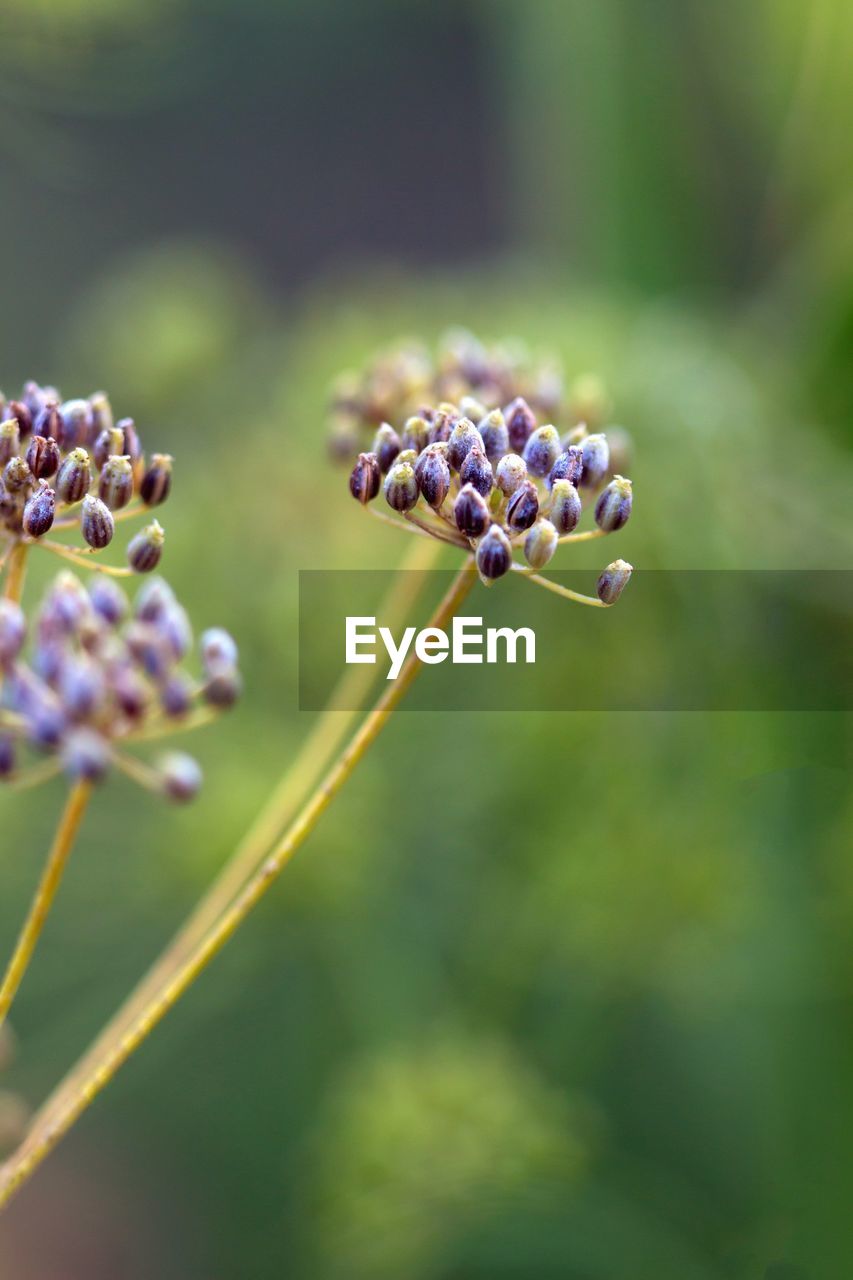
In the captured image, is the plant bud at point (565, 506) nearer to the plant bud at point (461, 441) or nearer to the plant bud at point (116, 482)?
the plant bud at point (461, 441)

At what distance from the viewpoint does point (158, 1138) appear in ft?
7.59

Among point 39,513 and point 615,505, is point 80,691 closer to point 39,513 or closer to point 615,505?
point 39,513

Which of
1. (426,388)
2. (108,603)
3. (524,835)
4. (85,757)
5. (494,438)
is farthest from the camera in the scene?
(524,835)

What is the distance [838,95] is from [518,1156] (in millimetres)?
1523

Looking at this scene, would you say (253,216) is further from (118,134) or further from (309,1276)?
(309,1276)

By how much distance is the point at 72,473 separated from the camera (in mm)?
711

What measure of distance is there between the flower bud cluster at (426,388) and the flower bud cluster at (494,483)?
0.78 ft

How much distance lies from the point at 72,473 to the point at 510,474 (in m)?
0.24

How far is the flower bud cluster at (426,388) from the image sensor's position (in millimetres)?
1041

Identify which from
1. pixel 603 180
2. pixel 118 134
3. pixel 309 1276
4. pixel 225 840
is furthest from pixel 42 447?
pixel 118 134

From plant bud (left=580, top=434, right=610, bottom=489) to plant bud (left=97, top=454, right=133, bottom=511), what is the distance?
0.26 meters

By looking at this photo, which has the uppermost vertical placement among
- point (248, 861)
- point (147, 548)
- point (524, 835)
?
point (147, 548)

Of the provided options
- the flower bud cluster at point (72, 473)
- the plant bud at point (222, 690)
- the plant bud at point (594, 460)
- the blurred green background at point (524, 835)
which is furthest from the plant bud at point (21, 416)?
the blurred green background at point (524, 835)

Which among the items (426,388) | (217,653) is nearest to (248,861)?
(217,653)
